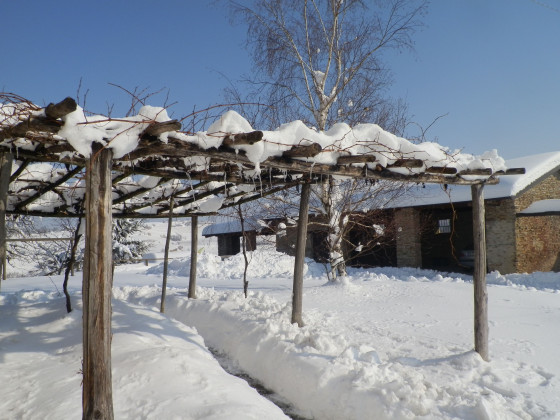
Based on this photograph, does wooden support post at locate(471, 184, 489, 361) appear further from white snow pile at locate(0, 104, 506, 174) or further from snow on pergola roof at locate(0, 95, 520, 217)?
white snow pile at locate(0, 104, 506, 174)

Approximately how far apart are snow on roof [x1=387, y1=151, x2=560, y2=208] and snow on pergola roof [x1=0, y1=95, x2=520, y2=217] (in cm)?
856

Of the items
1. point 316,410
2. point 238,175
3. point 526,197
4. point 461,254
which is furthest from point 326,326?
point 461,254

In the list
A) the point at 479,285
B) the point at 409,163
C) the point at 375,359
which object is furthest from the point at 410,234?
the point at 409,163

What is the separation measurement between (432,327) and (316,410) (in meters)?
3.51

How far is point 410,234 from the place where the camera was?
16234 mm

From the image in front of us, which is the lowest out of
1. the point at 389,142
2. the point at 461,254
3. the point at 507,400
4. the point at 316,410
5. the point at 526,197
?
the point at 316,410

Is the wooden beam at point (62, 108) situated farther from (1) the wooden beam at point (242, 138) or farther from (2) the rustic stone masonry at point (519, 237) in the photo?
(2) the rustic stone masonry at point (519, 237)

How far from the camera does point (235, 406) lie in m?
3.05

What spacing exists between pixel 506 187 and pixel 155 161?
12.5 meters

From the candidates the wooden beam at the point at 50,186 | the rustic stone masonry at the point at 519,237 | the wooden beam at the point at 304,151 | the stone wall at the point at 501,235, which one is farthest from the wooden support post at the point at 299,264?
the stone wall at the point at 501,235

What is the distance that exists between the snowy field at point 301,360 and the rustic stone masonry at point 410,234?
714 cm

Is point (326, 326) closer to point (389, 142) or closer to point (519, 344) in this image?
point (519, 344)


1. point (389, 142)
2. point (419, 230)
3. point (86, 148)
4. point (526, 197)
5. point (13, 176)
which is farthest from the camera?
point (419, 230)

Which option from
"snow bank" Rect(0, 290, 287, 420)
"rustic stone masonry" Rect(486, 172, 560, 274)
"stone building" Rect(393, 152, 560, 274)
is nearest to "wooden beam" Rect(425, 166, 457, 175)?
"snow bank" Rect(0, 290, 287, 420)
